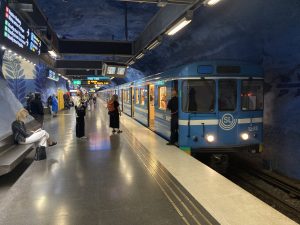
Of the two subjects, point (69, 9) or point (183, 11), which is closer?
point (183, 11)

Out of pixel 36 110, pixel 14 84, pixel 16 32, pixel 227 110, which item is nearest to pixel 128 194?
pixel 227 110

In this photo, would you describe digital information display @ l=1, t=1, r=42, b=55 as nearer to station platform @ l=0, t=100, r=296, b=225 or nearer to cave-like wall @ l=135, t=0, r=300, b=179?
station platform @ l=0, t=100, r=296, b=225

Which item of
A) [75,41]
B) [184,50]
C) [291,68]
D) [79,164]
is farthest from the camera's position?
[75,41]

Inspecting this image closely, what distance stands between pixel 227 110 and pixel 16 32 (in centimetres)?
588

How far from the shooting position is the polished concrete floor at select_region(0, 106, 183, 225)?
4145mm

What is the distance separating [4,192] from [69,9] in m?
9.59

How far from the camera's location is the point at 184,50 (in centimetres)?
1518

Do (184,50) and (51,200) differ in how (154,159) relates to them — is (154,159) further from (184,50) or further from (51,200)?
(184,50)

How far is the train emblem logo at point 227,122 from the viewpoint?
26.6 ft

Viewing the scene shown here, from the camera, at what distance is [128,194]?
5066 millimetres

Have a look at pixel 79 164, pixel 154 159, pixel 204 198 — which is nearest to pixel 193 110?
pixel 154 159

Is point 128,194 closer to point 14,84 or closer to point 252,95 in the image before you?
point 252,95

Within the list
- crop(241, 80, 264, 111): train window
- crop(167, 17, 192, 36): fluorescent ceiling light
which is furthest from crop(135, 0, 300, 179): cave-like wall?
crop(167, 17, 192, 36): fluorescent ceiling light

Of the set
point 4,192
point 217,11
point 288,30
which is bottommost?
point 4,192
